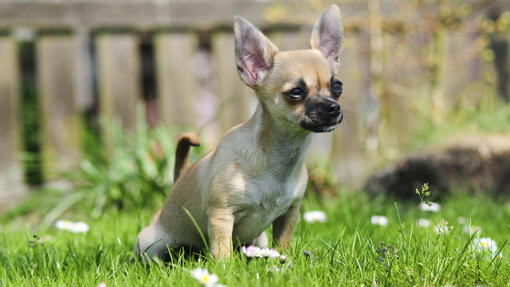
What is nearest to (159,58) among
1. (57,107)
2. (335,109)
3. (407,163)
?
(57,107)

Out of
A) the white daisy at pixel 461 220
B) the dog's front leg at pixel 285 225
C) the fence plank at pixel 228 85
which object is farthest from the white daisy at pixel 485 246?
the fence plank at pixel 228 85

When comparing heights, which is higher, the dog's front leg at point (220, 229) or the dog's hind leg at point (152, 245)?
the dog's front leg at point (220, 229)

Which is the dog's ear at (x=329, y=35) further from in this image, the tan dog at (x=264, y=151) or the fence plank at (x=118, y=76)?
the fence plank at (x=118, y=76)

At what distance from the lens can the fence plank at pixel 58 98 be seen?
525 cm

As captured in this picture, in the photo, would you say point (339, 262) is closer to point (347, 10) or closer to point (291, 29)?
point (291, 29)

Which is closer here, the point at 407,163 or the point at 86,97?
the point at 407,163

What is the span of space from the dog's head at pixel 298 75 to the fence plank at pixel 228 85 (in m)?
3.01

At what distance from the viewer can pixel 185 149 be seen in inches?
112

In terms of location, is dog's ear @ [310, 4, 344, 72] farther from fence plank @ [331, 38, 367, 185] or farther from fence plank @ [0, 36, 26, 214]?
fence plank @ [0, 36, 26, 214]

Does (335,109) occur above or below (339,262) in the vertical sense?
above

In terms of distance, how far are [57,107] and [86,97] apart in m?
1.46

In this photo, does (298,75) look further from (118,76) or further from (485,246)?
(118,76)

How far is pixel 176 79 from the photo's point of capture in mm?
5480

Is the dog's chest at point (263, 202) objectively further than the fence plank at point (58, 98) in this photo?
No
